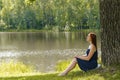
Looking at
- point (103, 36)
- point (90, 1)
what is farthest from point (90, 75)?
point (90, 1)

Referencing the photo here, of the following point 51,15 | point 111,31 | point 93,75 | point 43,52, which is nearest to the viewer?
point 93,75

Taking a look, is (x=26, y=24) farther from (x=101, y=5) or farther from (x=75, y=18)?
(x=101, y=5)

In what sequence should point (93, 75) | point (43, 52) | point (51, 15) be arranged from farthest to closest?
point (51, 15) < point (43, 52) < point (93, 75)

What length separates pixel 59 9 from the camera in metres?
108

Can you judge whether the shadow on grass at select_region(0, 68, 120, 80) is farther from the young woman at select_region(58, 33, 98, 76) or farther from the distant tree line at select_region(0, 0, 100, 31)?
the distant tree line at select_region(0, 0, 100, 31)

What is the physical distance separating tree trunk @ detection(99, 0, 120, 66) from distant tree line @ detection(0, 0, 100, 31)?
83072mm

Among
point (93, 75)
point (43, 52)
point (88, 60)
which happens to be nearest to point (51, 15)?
point (43, 52)

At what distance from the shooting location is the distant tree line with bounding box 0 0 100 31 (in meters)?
97.2

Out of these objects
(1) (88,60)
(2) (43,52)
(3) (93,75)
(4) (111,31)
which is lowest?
(2) (43,52)

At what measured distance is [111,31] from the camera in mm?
9664

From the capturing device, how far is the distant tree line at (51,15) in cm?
9719

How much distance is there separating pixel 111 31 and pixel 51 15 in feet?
334

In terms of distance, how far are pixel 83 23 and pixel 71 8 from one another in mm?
5656

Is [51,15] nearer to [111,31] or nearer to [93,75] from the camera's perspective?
[111,31]
